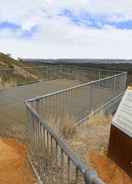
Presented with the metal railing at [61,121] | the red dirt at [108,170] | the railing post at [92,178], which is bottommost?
the red dirt at [108,170]

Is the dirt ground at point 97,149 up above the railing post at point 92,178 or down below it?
below

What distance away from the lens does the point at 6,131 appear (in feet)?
20.1

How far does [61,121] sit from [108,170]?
1.83 m

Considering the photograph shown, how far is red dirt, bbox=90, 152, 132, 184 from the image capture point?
491cm

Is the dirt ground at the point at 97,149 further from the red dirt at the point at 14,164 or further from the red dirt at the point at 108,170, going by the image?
the red dirt at the point at 14,164

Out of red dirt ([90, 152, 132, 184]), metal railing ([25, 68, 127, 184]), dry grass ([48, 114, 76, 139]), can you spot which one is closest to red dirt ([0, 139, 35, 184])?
metal railing ([25, 68, 127, 184])

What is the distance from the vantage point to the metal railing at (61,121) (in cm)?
275

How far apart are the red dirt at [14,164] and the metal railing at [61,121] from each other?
189mm

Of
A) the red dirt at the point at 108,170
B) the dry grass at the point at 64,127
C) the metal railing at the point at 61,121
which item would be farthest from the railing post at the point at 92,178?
the dry grass at the point at 64,127

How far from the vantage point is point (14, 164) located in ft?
15.1

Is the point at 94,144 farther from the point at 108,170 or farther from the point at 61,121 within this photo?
the point at 108,170

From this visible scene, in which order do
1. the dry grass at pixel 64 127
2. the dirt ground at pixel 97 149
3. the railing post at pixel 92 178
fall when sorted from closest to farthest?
the railing post at pixel 92 178 → the dirt ground at pixel 97 149 → the dry grass at pixel 64 127

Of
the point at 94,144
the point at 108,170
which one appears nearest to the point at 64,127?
the point at 94,144

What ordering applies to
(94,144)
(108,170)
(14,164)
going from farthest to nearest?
(94,144), (108,170), (14,164)
